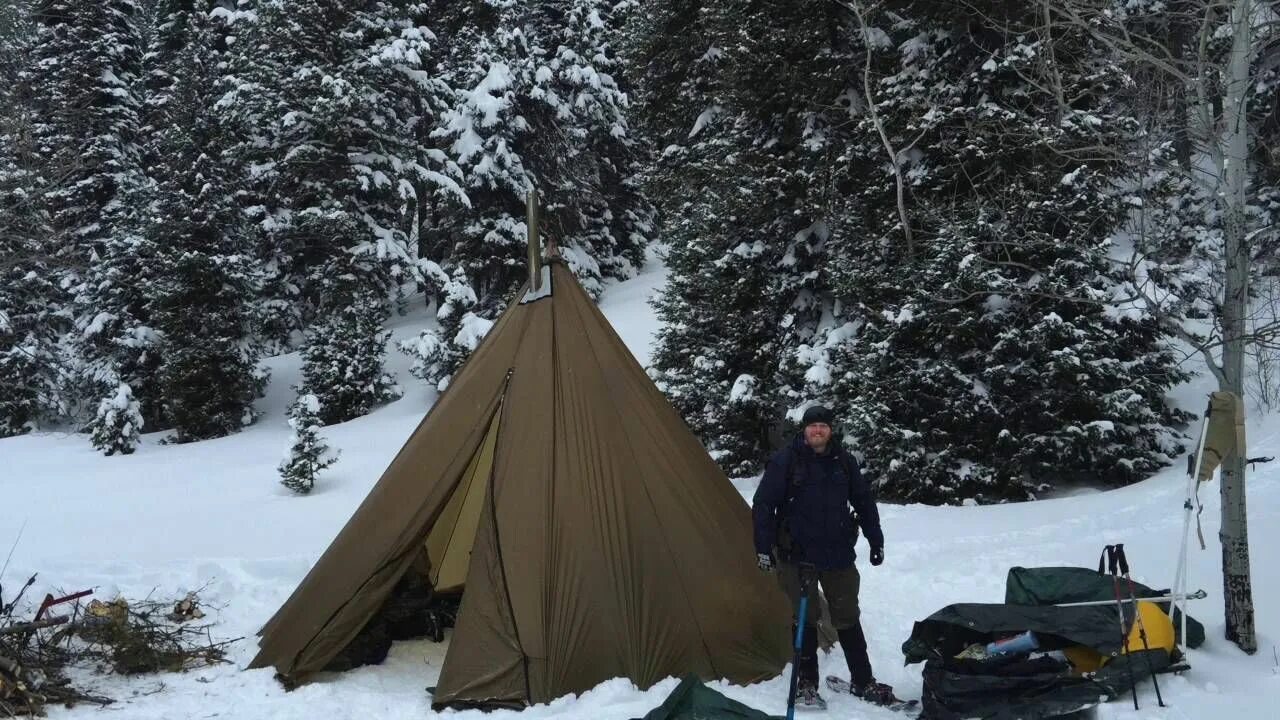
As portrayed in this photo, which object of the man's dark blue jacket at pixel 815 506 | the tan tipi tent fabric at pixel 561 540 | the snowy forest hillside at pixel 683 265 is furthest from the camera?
the snowy forest hillside at pixel 683 265

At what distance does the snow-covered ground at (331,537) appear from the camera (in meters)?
5.11

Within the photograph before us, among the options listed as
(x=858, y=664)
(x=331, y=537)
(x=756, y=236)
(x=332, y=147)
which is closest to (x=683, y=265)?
(x=756, y=236)

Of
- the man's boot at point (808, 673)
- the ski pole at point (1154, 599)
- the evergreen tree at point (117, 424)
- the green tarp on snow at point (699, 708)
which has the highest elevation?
the evergreen tree at point (117, 424)

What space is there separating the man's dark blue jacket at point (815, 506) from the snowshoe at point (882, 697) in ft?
2.44

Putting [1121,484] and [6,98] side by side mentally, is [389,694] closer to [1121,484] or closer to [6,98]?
[6,98]

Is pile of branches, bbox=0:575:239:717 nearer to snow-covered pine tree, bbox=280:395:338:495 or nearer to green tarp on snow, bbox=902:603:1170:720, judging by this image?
green tarp on snow, bbox=902:603:1170:720

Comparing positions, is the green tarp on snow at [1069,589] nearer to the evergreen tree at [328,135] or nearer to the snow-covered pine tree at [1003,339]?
the snow-covered pine tree at [1003,339]

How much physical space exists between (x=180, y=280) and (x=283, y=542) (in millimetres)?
11835

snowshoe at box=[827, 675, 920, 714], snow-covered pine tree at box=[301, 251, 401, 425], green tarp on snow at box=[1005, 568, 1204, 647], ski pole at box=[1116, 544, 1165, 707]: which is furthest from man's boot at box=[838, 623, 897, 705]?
snow-covered pine tree at box=[301, 251, 401, 425]

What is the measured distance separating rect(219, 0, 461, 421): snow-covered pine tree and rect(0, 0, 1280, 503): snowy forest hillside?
0.09m

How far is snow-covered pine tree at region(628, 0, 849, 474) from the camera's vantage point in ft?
43.2

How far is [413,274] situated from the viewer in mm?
21531

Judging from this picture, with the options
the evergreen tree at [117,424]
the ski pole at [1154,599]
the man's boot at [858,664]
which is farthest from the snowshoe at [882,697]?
the evergreen tree at [117,424]

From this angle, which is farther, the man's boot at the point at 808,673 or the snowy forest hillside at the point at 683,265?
the snowy forest hillside at the point at 683,265
